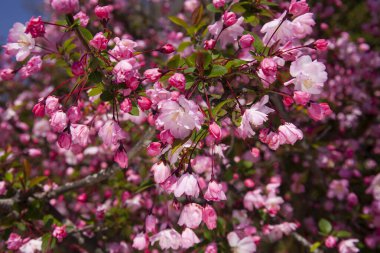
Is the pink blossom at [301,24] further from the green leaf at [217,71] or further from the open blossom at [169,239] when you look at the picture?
the open blossom at [169,239]

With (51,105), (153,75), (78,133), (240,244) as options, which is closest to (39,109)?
(51,105)

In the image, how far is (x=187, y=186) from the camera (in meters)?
1.14

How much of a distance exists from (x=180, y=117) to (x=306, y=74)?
1.44 ft

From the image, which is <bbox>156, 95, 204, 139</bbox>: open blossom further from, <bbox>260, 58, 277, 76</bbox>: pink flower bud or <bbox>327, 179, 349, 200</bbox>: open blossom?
<bbox>327, 179, 349, 200</bbox>: open blossom

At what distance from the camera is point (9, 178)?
2092mm

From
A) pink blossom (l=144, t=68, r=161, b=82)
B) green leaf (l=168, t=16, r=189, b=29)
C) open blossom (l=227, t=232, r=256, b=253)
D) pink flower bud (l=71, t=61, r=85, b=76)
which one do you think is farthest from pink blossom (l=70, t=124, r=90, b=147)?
open blossom (l=227, t=232, r=256, b=253)

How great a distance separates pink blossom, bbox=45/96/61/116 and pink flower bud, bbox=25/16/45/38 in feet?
0.70

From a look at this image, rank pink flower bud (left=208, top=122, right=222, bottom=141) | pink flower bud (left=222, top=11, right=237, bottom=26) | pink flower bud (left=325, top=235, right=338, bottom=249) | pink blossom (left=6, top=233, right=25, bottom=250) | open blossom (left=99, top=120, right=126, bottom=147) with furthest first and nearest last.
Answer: pink flower bud (left=325, top=235, right=338, bottom=249) → pink blossom (left=6, top=233, right=25, bottom=250) → pink flower bud (left=222, top=11, right=237, bottom=26) → open blossom (left=99, top=120, right=126, bottom=147) → pink flower bud (left=208, top=122, right=222, bottom=141)

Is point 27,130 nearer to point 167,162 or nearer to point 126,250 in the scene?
point 126,250

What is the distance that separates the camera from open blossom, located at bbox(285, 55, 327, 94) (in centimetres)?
117

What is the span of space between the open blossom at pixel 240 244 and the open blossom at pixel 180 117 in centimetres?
97

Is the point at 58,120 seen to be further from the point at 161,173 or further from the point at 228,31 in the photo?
the point at 228,31

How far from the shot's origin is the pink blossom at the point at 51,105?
3.84 ft

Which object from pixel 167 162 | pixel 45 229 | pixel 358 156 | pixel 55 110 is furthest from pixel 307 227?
pixel 55 110
